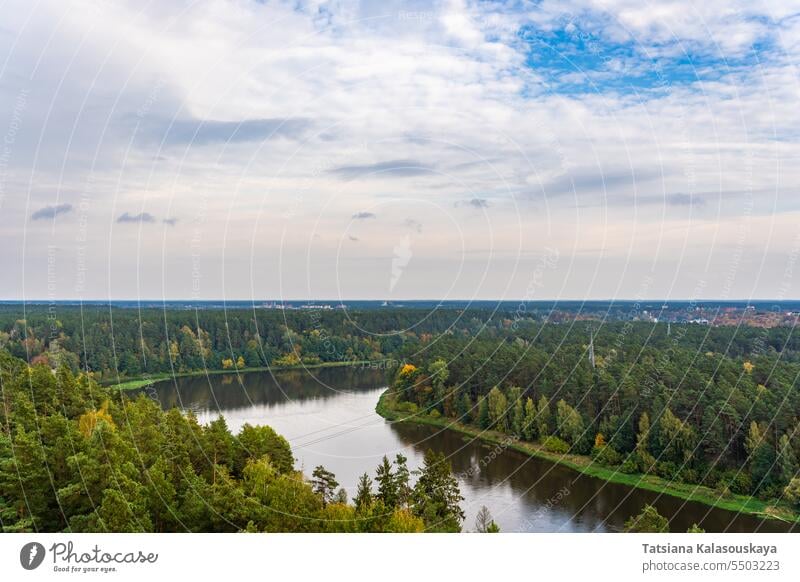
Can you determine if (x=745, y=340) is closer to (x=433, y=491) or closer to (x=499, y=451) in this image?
(x=499, y=451)

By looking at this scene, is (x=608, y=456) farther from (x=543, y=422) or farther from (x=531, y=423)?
(x=531, y=423)

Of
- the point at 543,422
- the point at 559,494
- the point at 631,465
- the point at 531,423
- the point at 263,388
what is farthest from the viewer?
the point at 263,388

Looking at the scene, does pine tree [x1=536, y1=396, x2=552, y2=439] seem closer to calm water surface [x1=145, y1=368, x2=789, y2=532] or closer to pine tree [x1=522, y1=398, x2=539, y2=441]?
pine tree [x1=522, y1=398, x2=539, y2=441]

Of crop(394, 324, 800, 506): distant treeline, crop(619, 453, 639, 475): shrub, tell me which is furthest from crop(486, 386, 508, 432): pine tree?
crop(619, 453, 639, 475): shrub

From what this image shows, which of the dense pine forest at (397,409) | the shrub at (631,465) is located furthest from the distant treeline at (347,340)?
the shrub at (631,465)
